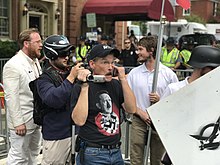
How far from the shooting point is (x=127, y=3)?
17422 millimetres

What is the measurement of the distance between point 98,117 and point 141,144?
4.53ft

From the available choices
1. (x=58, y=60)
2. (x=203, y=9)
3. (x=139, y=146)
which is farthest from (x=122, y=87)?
(x=203, y=9)

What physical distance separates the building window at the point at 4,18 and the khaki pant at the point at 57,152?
1147cm

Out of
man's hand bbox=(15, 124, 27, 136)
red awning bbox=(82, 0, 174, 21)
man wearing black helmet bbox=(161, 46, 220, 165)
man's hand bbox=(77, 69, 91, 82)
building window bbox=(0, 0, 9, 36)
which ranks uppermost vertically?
red awning bbox=(82, 0, 174, 21)

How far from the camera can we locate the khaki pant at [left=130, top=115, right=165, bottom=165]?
4.17 m

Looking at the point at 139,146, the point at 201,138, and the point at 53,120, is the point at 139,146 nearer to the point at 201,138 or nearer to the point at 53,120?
the point at 53,120

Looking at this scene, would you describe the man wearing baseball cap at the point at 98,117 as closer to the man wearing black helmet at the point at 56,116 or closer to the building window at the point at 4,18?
the man wearing black helmet at the point at 56,116

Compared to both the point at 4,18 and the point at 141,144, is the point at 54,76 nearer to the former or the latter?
the point at 141,144

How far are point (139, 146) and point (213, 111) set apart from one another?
6.52 ft

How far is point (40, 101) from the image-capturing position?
3.63 metres

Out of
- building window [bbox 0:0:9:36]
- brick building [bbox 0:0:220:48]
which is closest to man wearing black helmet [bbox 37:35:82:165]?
brick building [bbox 0:0:220:48]

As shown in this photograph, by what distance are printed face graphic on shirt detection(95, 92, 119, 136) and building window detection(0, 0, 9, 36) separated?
39.6ft

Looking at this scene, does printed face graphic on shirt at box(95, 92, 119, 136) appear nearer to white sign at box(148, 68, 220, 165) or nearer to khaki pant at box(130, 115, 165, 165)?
white sign at box(148, 68, 220, 165)

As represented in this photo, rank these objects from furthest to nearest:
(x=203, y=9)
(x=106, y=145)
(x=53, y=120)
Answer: (x=203, y=9)
(x=53, y=120)
(x=106, y=145)
